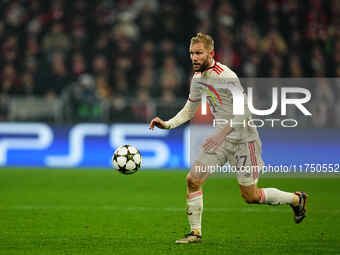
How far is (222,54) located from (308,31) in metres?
2.12

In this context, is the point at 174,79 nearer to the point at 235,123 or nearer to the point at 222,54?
the point at 222,54

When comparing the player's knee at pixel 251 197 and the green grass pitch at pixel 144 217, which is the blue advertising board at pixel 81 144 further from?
the player's knee at pixel 251 197

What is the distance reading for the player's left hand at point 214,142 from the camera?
6.83 m

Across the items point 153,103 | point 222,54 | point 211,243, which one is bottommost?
point 211,243

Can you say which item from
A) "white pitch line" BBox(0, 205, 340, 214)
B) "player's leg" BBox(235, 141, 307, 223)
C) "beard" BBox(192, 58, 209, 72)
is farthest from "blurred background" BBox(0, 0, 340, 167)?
"beard" BBox(192, 58, 209, 72)

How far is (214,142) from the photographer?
6.84 meters

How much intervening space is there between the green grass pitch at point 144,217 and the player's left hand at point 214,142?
88cm

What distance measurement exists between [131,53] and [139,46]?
0.90 ft

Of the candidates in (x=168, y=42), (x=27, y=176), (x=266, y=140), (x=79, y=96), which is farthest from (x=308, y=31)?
(x=27, y=176)

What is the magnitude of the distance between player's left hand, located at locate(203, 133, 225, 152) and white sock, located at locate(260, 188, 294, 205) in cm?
62

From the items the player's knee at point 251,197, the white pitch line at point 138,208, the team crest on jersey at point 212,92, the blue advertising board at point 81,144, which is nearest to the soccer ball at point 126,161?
the team crest on jersey at point 212,92

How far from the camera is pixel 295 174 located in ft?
43.7

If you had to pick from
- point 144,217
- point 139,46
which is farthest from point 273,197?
point 139,46

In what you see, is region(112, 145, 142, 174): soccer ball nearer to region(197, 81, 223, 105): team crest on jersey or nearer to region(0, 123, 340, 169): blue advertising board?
region(197, 81, 223, 105): team crest on jersey
